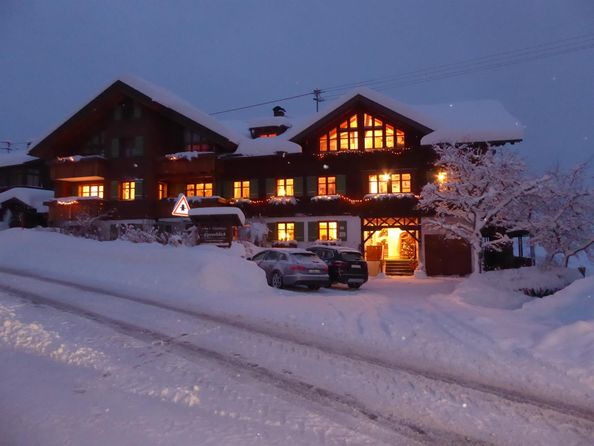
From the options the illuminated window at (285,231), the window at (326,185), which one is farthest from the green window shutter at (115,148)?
the window at (326,185)

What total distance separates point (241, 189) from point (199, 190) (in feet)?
10.8

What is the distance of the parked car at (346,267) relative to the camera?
1933cm

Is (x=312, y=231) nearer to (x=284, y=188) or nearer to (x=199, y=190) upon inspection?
(x=284, y=188)

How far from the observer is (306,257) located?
17.2m

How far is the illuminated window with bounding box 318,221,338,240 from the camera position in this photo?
29.3 metres

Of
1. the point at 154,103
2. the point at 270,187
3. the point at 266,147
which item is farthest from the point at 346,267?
the point at 154,103

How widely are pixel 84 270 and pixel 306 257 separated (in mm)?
7510

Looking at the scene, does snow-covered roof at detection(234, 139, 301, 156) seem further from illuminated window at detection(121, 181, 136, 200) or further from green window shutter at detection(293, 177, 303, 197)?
illuminated window at detection(121, 181, 136, 200)

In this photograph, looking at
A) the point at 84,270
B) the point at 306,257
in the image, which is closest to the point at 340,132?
the point at 306,257

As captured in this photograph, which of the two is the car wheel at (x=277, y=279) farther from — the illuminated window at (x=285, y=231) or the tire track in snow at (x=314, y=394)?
the illuminated window at (x=285, y=231)

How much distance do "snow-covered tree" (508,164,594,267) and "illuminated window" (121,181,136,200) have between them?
2433 cm

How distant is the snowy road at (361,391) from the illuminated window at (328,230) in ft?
64.6

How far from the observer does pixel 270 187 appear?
30969 mm

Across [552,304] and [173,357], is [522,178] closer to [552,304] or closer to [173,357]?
[552,304]
